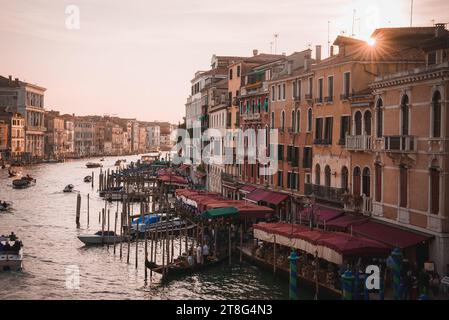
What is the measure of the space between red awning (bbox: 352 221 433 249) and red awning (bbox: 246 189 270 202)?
804 cm

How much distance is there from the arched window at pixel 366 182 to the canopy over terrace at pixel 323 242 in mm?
1876

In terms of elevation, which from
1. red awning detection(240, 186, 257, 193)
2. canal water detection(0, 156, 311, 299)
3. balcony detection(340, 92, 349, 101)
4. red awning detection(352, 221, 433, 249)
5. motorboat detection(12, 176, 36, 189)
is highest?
balcony detection(340, 92, 349, 101)

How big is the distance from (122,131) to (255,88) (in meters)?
109

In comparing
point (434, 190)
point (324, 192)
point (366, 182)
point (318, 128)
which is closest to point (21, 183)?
point (318, 128)

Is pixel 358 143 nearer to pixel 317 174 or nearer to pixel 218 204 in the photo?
pixel 317 174

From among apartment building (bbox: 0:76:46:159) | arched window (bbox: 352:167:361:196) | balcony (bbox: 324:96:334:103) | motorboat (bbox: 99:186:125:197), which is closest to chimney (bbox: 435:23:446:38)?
balcony (bbox: 324:96:334:103)

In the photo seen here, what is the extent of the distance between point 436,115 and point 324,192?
631 cm

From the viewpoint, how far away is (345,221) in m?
16.8

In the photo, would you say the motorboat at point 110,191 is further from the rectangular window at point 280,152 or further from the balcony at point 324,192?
the balcony at point 324,192

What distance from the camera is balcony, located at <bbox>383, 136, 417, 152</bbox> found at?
14070 millimetres

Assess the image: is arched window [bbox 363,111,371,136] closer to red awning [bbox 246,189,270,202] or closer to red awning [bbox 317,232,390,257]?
red awning [bbox 317,232,390,257]

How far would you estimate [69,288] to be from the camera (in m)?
16.1

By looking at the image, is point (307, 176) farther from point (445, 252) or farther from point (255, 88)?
point (445, 252)

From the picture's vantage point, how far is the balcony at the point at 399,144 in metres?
14.1
